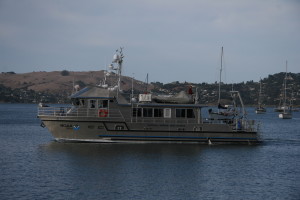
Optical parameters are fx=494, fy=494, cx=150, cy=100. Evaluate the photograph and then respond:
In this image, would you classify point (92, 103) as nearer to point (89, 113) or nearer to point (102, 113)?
point (89, 113)

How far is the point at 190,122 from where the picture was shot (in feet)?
134

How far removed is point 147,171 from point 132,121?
9.91 m

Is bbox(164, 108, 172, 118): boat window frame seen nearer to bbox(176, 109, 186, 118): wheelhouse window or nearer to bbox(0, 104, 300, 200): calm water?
bbox(176, 109, 186, 118): wheelhouse window

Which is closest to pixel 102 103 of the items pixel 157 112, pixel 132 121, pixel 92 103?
pixel 92 103

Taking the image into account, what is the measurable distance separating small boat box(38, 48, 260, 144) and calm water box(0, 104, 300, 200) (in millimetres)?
811

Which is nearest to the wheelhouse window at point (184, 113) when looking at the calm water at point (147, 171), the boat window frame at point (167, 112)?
the boat window frame at point (167, 112)

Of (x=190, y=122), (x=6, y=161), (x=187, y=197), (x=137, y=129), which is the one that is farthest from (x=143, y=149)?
(x=187, y=197)

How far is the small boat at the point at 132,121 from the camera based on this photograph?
129 feet

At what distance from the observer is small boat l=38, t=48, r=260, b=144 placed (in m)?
39.3

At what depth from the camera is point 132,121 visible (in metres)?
40.0

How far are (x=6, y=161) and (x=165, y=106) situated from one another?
13540 mm

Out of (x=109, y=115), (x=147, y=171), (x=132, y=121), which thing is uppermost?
(x=109, y=115)

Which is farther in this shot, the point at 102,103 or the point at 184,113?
the point at 184,113

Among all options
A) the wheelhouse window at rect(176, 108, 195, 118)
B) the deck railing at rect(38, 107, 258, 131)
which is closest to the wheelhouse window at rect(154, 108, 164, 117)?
the deck railing at rect(38, 107, 258, 131)
